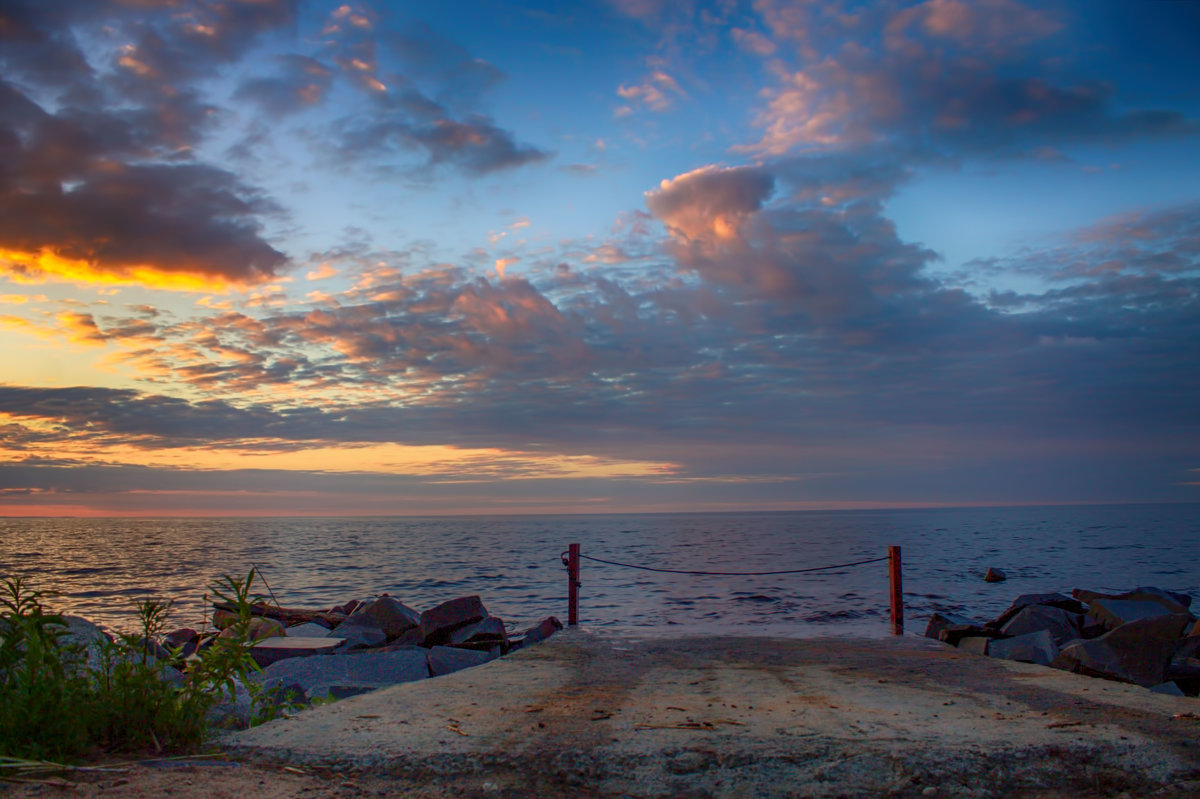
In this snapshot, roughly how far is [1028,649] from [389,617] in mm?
11132

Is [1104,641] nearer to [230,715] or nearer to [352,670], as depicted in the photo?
[352,670]

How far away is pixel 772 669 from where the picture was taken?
8.35m

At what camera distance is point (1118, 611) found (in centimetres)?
1522

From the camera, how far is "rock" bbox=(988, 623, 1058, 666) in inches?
436

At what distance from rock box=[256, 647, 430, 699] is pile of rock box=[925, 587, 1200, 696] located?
854cm

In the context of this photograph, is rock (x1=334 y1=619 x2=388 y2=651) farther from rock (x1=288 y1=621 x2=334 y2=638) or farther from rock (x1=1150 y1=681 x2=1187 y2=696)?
rock (x1=1150 y1=681 x2=1187 y2=696)

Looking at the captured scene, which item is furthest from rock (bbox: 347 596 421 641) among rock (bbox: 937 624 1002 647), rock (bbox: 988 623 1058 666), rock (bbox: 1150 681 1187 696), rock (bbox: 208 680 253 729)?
rock (bbox: 1150 681 1187 696)

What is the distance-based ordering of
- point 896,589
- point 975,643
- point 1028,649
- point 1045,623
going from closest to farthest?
point 1028,649, point 975,643, point 896,589, point 1045,623

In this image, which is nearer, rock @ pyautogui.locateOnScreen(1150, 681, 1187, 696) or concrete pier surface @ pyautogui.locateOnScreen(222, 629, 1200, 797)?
concrete pier surface @ pyautogui.locateOnScreen(222, 629, 1200, 797)

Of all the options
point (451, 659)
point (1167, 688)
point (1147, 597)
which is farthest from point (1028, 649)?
point (1147, 597)

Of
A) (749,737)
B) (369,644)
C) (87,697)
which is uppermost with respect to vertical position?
(87,697)

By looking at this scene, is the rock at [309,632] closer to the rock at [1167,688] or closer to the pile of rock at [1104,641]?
the pile of rock at [1104,641]

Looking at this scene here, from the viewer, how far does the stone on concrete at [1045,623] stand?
14.0 metres

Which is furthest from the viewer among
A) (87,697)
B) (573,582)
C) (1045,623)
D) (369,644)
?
(1045,623)
